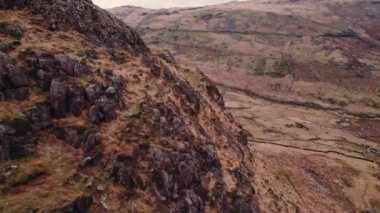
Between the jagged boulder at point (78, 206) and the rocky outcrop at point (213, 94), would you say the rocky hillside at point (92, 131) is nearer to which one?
the jagged boulder at point (78, 206)

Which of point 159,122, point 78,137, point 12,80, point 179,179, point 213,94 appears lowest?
point 213,94

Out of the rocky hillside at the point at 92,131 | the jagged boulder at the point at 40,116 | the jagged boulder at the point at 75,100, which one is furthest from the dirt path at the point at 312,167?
the jagged boulder at the point at 40,116

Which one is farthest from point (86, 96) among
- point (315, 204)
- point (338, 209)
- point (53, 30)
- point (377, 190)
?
point (377, 190)

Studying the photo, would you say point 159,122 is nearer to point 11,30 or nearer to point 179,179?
point 179,179

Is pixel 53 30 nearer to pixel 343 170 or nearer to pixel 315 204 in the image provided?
pixel 315 204

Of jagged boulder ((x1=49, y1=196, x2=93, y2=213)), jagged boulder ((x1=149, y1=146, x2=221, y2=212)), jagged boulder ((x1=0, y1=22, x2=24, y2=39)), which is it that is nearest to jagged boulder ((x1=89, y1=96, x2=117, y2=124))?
jagged boulder ((x1=149, y1=146, x2=221, y2=212))

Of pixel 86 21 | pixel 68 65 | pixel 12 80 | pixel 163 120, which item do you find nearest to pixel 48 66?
pixel 68 65
